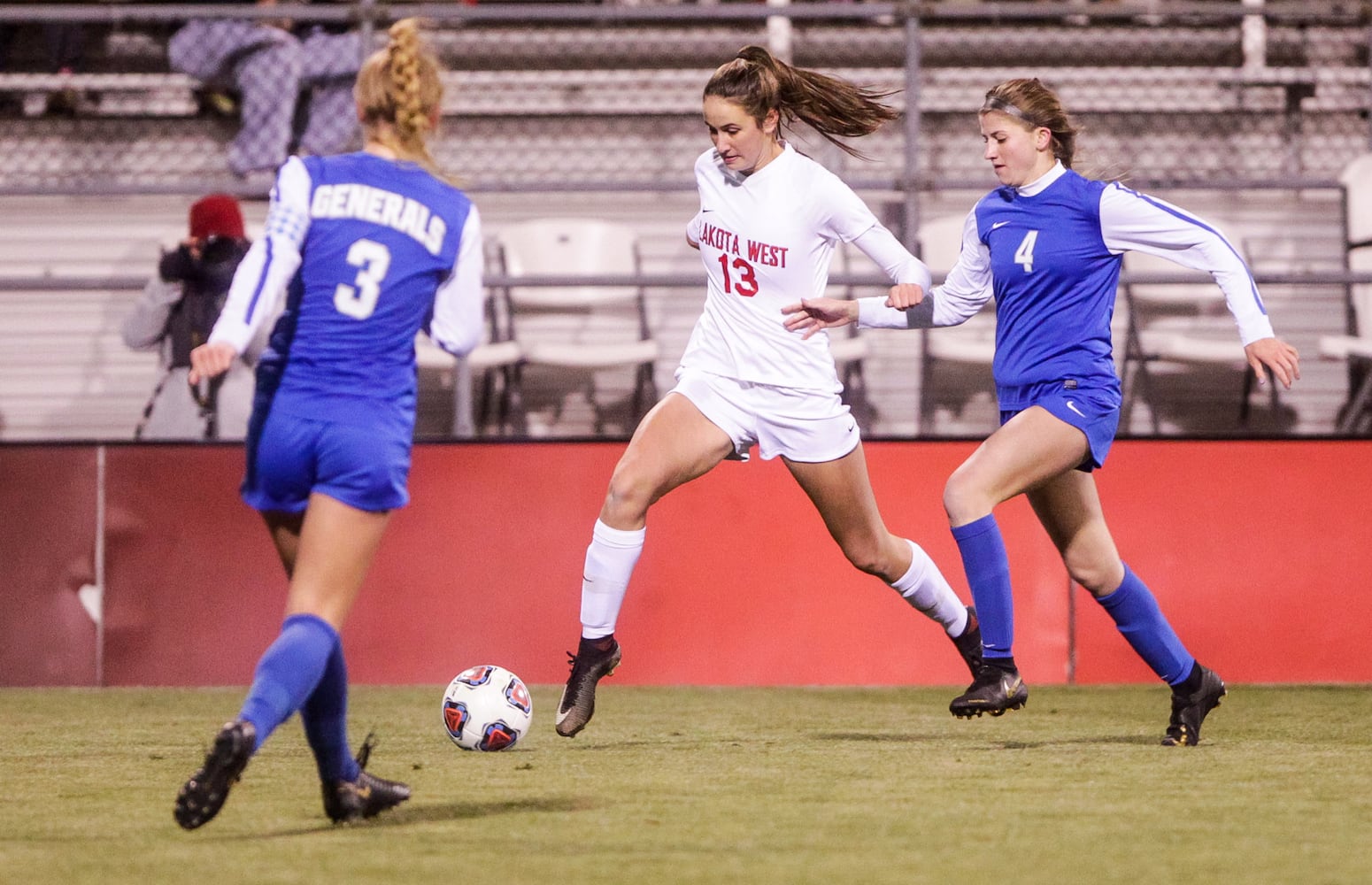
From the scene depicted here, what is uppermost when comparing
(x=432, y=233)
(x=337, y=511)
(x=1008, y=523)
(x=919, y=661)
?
(x=432, y=233)

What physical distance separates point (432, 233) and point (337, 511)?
678mm

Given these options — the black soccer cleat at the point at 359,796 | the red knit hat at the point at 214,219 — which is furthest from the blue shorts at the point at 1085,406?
the red knit hat at the point at 214,219

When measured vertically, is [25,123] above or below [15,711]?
above

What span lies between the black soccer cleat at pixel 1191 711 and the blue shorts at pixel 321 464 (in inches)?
115

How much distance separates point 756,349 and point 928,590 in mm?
1058

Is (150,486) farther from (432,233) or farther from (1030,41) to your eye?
(1030,41)

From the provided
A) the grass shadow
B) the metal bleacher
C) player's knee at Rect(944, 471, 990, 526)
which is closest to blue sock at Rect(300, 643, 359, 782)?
the grass shadow

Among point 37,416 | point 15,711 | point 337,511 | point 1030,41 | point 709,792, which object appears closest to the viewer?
point 337,511

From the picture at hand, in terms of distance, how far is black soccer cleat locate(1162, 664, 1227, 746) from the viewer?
5695 millimetres

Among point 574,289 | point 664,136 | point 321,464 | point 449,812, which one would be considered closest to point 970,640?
point 449,812

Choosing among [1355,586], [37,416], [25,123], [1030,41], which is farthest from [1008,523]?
[25,123]

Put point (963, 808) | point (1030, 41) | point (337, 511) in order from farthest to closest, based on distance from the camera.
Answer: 1. point (1030, 41)
2. point (963, 808)
3. point (337, 511)

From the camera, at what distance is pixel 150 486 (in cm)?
834

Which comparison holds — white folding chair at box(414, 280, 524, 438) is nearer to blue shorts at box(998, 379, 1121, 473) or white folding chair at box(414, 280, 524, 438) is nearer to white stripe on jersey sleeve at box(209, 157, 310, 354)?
blue shorts at box(998, 379, 1121, 473)
